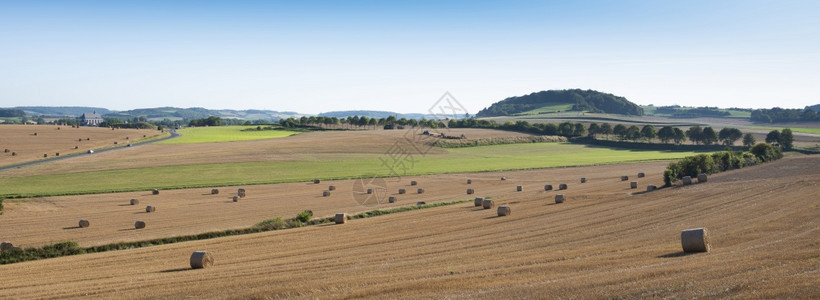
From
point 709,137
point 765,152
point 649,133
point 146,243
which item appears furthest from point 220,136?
point 146,243

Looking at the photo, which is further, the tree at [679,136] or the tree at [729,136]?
the tree at [679,136]

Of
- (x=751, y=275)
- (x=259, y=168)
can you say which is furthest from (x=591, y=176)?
(x=751, y=275)

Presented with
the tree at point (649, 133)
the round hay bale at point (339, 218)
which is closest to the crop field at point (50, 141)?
the round hay bale at point (339, 218)

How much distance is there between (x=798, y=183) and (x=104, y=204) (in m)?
47.8

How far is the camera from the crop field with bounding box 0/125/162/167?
3757 inches

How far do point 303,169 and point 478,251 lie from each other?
198 ft

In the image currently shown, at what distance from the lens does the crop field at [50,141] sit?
3757 inches

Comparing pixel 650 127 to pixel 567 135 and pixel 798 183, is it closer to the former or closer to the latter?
Result: pixel 567 135

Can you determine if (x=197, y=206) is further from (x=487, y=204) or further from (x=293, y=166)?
(x=293, y=166)

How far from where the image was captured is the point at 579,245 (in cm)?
2273

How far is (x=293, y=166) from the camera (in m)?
84.1

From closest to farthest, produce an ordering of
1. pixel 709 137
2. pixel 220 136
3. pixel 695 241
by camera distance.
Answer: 1. pixel 695 241
2. pixel 709 137
3. pixel 220 136

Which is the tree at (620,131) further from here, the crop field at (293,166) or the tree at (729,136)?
the crop field at (293,166)

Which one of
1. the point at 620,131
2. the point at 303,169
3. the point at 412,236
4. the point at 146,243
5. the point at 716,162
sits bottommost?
the point at 303,169
